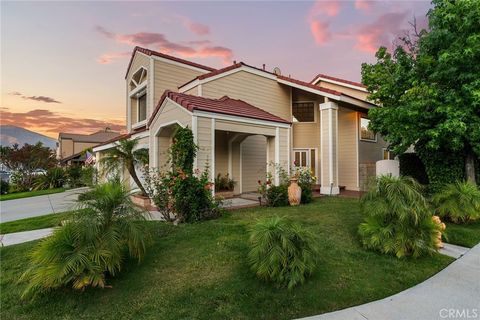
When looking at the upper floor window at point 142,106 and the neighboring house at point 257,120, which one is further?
the upper floor window at point 142,106

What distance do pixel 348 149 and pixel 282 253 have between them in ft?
36.5

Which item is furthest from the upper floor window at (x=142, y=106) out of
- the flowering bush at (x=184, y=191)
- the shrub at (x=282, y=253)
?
the shrub at (x=282, y=253)

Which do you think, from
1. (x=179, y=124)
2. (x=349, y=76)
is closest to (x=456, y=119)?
(x=179, y=124)

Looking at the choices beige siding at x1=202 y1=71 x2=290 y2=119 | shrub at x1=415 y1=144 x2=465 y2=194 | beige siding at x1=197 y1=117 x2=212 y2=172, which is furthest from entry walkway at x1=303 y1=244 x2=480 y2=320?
beige siding at x1=202 y1=71 x2=290 y2=119

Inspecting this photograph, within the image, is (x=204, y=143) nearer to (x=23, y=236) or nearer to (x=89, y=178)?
(x=89, y=178)

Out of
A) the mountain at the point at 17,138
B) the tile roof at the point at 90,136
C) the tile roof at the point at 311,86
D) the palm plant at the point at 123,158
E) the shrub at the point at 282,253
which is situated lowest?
Result: the shrub at the point at 282,253

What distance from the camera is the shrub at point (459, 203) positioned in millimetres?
6129

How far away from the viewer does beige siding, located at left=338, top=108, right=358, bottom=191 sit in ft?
42.1

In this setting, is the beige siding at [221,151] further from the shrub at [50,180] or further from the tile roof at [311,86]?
the shrub at [50,180]

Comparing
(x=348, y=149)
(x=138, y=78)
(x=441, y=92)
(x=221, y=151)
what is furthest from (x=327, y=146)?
(x=138, y=78)

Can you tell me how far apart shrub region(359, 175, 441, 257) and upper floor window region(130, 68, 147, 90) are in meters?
12.8

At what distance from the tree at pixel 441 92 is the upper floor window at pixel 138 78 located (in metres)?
11.7

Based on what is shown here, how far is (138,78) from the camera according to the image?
14383 millimetres

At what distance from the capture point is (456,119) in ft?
23.0
